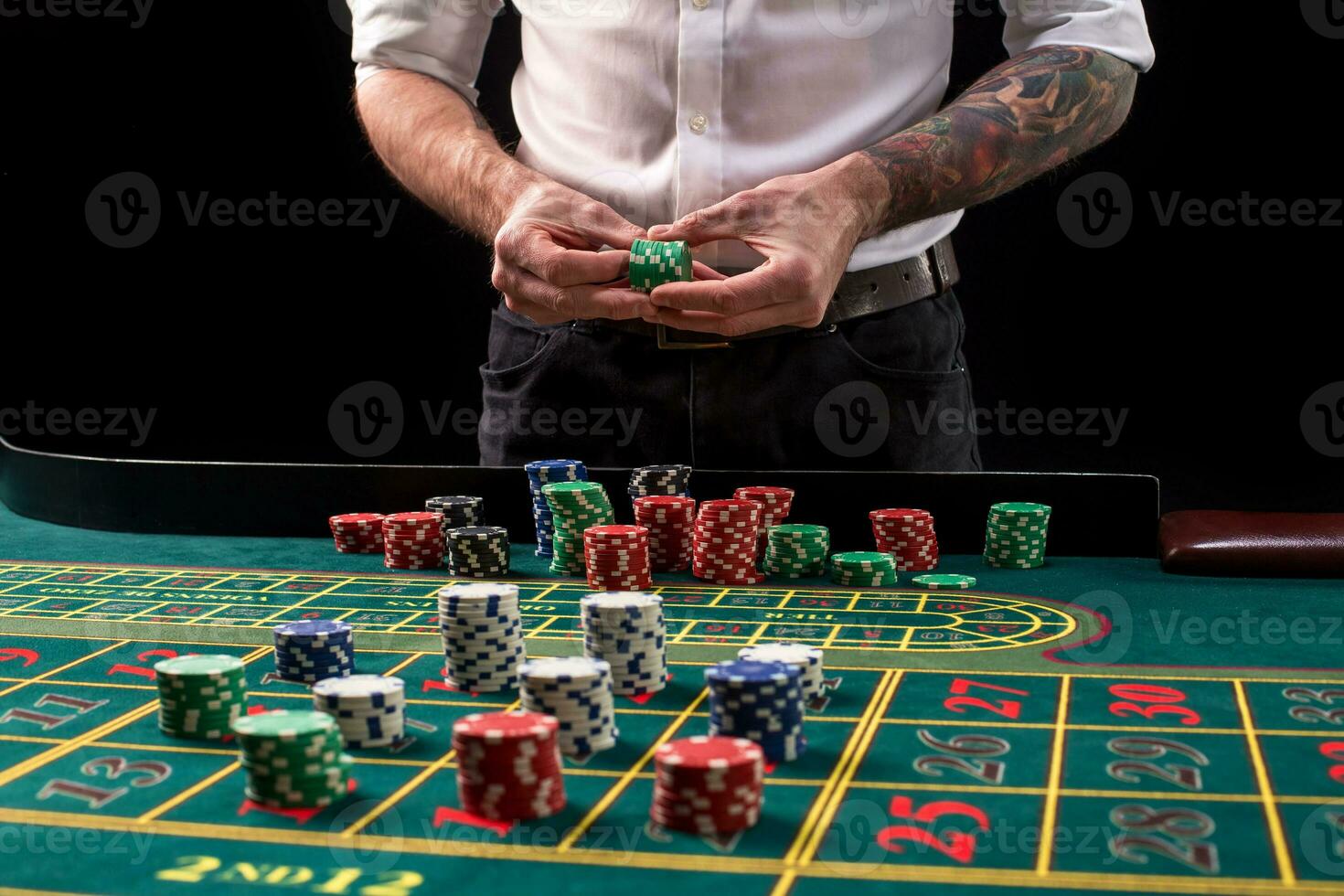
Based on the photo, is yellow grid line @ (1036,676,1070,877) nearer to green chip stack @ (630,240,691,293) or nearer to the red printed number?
the red printed number

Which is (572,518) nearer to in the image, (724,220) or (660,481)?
(660,481)

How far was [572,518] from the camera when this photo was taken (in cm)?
260

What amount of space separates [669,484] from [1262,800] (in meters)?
1.58

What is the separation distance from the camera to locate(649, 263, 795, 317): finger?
8.50 ft

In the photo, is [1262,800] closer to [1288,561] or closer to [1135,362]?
[1288,561]

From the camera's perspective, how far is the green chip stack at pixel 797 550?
2572 millimetres

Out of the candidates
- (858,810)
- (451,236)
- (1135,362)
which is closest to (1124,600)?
(858,810)

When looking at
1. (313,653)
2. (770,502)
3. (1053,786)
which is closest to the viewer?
(1053,786)

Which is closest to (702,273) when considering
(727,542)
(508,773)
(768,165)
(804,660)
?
(768,165)

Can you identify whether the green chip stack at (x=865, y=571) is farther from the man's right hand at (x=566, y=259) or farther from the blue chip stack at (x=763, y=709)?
the blue chip stack at (x=763, y=709)

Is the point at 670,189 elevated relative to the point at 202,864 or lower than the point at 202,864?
elevated

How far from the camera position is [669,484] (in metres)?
2.83

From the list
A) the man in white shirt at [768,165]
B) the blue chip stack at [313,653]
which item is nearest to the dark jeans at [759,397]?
the man in white shirt at [768,165]

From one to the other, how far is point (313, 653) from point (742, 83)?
1.71 m
